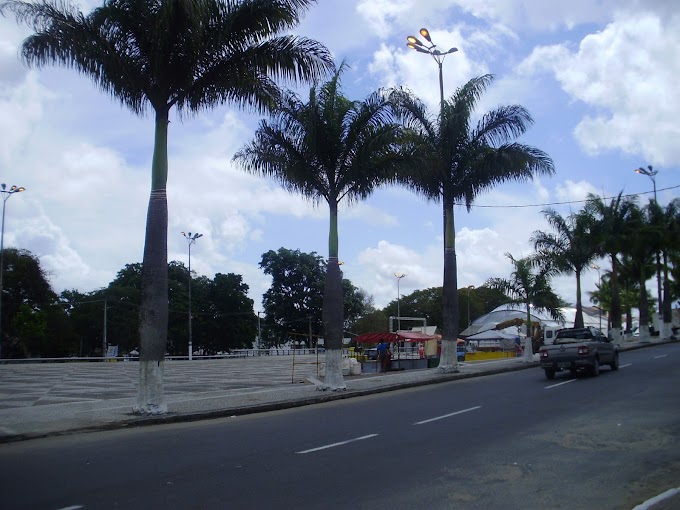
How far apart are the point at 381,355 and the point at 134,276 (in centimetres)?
5105

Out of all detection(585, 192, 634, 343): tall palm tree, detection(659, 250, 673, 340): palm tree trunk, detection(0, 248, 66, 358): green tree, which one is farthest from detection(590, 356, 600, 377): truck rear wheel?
detection(0, 248, 66, 358): green tree

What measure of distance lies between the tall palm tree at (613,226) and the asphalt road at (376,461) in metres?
26.2

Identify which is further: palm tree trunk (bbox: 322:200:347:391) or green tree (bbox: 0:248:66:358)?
green tree (bbox: 0:248:66:358)

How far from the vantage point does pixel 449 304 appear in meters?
26.1

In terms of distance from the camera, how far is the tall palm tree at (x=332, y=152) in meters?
20.3

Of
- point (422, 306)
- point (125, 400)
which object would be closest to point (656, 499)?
point (125, 400)

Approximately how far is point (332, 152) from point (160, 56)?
Result: 7.39m

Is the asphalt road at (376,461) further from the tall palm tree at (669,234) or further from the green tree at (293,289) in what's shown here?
the green tree at (293,289)

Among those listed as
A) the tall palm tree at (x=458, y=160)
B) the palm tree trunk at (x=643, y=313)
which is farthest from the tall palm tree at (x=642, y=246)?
the tall palm tree at (x=458, y=160)

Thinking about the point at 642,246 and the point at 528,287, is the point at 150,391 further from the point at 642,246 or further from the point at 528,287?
the point at 642,246

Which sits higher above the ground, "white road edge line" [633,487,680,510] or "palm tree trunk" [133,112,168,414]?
"palm tree trunk" [133,112,168,414]

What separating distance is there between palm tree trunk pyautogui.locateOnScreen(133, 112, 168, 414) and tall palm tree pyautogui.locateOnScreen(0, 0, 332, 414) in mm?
23

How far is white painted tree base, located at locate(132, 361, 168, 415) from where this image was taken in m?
14.3

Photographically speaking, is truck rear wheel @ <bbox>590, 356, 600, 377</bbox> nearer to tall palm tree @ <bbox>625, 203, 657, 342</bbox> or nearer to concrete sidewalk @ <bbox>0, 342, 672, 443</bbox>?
concrete sidewalk @ <bbox>0, 342, 672, 443</bbox>
